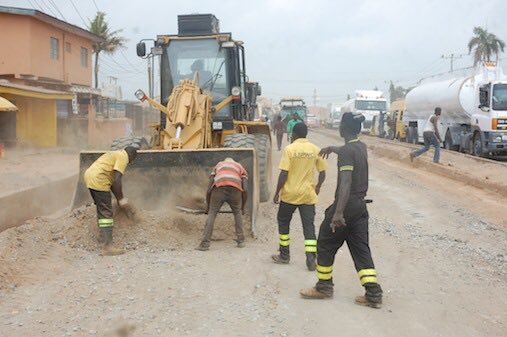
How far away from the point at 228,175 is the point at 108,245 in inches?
68.9

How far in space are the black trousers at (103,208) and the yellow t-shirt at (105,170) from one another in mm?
66

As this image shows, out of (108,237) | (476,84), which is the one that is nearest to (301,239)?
(108,237)

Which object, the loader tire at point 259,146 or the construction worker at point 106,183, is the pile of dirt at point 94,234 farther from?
the loader tire at point 259,146

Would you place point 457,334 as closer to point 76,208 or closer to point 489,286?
point 489,286

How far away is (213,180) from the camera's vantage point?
281 inches

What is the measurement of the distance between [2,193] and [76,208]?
137 inches

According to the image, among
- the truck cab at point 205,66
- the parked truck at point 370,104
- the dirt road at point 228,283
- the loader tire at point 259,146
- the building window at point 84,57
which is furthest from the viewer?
the parked truck at point 370,104

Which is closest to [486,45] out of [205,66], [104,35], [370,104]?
[370,104]

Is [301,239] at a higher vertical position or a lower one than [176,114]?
lower

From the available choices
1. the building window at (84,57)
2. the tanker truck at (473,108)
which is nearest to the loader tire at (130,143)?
the tanker truck at (473,108)

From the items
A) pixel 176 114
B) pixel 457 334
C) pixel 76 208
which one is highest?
pixel 176 114

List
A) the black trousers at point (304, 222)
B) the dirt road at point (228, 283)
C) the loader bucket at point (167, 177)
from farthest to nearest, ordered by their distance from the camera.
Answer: the loader bucket at point (167, 177)
the black trousers at point (304, 222)
the dirt road at point (228, 283)

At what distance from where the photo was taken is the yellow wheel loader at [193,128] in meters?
8.36

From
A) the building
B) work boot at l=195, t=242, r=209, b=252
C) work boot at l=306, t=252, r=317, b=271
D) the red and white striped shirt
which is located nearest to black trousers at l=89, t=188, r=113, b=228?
work boot at l=195, t=242, r=209, b=252
